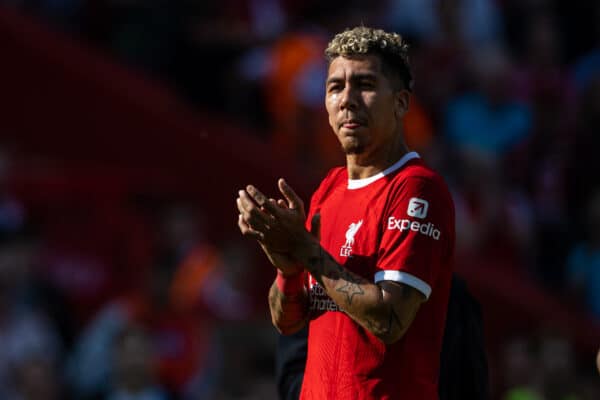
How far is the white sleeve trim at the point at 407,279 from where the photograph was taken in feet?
13.5

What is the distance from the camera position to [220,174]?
973cm

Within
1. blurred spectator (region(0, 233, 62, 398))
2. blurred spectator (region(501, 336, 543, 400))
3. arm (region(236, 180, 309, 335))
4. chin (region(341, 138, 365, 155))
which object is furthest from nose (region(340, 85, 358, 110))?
blurred spectator (region(0, 233, 62, 398))

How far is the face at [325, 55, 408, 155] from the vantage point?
432 centimetres

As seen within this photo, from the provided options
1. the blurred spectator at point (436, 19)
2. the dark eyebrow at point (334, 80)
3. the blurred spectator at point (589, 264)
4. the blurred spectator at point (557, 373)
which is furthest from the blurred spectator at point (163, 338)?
the dark eyebrow at point (334, 80)

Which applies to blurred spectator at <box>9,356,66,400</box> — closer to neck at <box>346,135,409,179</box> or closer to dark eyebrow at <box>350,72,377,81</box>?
neck at <box>346,135,409,179</box>

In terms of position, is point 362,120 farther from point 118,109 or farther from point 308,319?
point 118,109

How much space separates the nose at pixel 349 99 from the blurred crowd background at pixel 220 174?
12.8ft

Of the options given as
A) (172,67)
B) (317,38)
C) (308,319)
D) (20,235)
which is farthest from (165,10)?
(308,319)

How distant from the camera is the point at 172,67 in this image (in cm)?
1068

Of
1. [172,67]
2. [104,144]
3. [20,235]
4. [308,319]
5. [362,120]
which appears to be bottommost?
[308,319]

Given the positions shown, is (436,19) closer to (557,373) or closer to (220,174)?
(220,174)

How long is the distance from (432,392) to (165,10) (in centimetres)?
678

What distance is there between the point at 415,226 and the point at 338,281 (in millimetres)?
307

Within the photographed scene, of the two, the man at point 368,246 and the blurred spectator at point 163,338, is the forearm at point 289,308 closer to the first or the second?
the man at point 368,246
